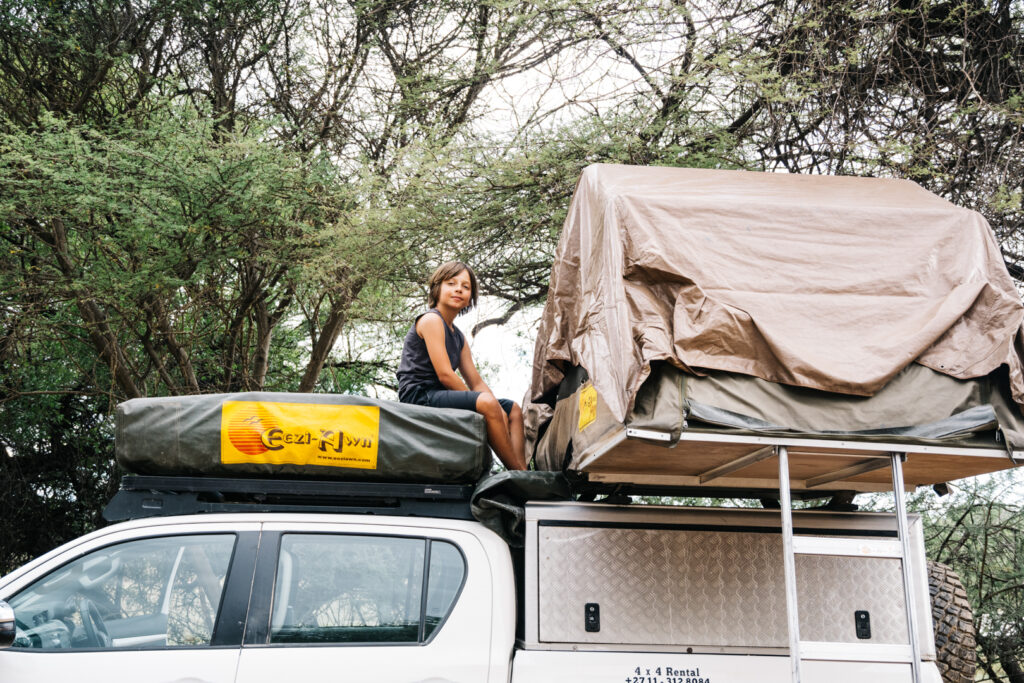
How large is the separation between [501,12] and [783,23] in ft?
9.19

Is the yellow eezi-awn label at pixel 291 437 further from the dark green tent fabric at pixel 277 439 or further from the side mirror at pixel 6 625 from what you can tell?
the side mirror at pixel 6 625

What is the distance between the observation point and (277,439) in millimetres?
3717

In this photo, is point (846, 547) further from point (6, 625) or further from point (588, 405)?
point (6, 625)

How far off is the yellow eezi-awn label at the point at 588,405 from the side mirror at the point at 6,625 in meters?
2.31

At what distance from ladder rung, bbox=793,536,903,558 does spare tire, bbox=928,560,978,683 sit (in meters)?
1.33

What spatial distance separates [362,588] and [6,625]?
4.20 ft

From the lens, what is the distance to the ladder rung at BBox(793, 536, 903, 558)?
3250mm

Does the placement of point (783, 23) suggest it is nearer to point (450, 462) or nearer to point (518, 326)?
point (518, 326)

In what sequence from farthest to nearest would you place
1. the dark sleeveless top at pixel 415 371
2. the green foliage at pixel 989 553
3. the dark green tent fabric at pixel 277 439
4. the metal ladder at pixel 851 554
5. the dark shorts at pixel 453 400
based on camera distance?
the green foliage at pixel 989 553 → the dark sleeveless top at pixel 415 371 → the dark shorts at pixel 453 400 → the dark green tent fabric at pixel 277 439 → the metal ladder at pixel 851 554

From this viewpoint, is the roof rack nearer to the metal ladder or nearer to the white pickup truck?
the white pickup truck

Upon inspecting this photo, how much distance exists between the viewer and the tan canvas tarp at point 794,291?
3316 mm

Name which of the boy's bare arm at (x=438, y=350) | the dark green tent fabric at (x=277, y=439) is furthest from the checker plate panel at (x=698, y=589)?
the boy's bare arm at (x=438, y=350)

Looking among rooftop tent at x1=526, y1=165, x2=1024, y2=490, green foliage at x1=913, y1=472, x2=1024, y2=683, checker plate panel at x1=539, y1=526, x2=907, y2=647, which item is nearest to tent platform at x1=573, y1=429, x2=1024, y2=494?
rooftop tent at x1=526, y1=165, x2=1024, y2=490

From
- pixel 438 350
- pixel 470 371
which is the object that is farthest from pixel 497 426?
pixel 470 371
